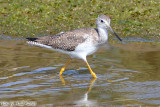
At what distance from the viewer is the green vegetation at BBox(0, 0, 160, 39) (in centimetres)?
1286

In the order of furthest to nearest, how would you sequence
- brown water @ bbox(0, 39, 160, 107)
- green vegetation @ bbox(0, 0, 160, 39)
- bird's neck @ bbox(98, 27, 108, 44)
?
green vegetation @ bbox(0, 0, 160, 39) → bird's neck @ bbox(98, 27, 108, 44) → brown water @ bbox(0, 39, 160, 107)

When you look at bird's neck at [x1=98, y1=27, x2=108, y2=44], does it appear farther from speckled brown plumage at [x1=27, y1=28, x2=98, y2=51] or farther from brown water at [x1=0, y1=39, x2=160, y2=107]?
brown water at [x1=0, y1=39, x2=160, y2=107]

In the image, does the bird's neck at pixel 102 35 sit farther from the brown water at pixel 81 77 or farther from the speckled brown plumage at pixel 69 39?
the brown water at pixel 81 77

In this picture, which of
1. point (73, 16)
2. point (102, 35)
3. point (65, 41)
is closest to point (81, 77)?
point (65, 41)

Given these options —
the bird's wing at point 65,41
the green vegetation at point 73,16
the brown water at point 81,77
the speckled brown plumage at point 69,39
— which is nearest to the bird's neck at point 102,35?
the speckled brown plumage at point 69,39

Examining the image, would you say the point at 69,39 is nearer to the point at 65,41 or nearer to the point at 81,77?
the point at 65,41

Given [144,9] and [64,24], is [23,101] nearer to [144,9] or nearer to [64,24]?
[64,24]

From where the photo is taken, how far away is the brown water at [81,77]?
257 inches

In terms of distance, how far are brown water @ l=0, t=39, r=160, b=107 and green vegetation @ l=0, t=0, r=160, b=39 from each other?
41.0 inches

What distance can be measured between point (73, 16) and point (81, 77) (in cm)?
537

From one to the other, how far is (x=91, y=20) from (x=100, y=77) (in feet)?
16.6

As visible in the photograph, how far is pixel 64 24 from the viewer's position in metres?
13.2

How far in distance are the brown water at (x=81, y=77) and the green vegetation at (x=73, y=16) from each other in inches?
41.0

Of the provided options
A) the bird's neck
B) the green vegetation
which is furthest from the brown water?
the green vegetation
